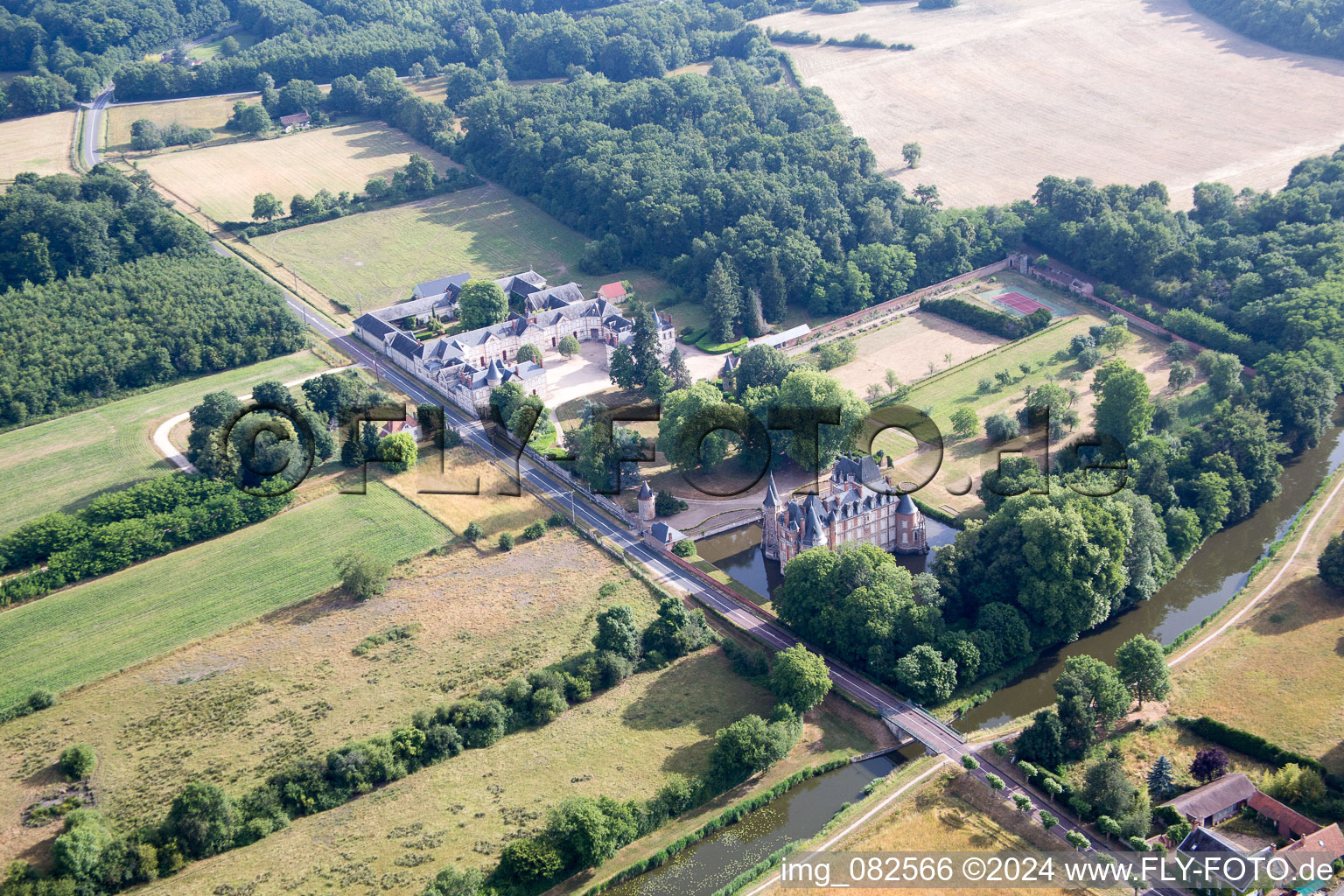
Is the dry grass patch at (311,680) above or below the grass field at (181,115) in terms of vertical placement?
below

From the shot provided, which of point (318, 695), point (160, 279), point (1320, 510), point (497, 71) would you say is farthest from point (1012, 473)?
point (497, 71)

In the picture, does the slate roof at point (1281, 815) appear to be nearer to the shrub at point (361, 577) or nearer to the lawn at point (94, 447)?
the shrub at point (361, 577)

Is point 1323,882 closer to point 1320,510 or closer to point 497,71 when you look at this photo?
point 1320,510

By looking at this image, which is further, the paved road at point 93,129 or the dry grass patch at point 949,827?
the paved road at point 93,129

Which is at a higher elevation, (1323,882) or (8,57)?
(8,57)

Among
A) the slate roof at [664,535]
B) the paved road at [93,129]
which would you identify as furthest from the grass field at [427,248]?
the slate roof at [664,535]

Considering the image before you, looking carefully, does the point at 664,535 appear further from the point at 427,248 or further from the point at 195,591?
the point at 427,248
